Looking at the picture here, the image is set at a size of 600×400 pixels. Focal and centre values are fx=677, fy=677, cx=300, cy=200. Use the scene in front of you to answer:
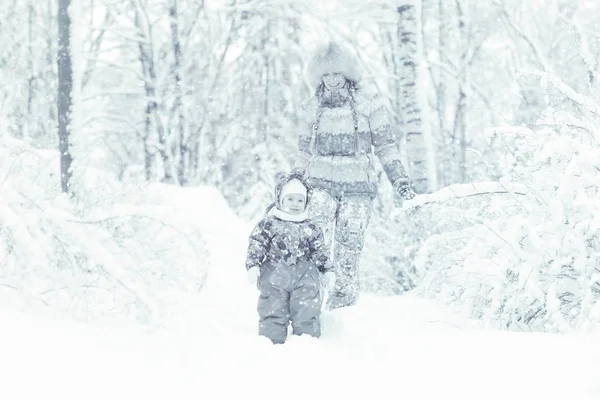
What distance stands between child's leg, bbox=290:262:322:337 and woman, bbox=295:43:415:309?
0.93 meters

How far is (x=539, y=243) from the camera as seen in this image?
11.7ft

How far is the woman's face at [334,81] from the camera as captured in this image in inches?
202

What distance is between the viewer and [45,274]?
4.14 m

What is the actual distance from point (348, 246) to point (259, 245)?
1.10 m

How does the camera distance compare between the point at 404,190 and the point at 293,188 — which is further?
the point at 404,190

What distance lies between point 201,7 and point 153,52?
141 cm

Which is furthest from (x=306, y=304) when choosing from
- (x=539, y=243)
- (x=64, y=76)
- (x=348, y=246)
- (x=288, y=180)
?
(x=64, y=76)

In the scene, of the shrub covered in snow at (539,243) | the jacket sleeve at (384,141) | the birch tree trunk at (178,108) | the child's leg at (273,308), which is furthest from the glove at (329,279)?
the birch tree trunk at (178,108)

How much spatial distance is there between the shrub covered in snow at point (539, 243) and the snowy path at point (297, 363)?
42cm

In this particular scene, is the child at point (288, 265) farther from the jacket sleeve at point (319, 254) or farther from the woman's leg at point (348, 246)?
the woman's leg at point (348, 246)

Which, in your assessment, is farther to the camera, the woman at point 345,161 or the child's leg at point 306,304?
the woman at point 345,161

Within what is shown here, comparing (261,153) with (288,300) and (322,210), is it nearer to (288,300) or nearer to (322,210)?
(322,210)

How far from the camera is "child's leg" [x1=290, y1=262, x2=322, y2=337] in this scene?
157 inches

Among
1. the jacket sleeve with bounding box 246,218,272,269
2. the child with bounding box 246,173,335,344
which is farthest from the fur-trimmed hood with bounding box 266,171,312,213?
the jacket sleeve with bounding box 246,218,272,269
